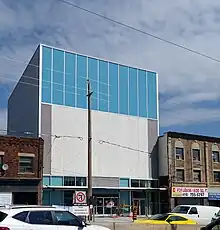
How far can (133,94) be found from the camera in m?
61.6

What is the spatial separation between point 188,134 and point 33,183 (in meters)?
23.8

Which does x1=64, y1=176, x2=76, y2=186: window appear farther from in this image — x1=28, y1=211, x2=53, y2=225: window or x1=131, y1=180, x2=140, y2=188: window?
x1=28, y1=211, x2=53, y2=225: window

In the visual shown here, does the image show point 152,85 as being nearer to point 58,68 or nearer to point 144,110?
point 144,110

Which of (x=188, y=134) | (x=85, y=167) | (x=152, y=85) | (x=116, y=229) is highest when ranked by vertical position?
(x=152, y=85)

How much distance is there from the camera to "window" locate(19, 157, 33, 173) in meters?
46.7

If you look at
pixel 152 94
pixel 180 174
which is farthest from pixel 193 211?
pixel 152 94

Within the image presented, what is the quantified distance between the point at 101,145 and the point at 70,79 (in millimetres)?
8669

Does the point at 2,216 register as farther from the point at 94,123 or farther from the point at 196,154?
the point at 196,154

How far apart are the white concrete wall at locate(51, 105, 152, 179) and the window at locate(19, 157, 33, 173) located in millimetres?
5883

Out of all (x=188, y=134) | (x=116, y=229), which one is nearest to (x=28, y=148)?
(x=188, y=134)

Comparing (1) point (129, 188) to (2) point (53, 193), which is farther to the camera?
(1) point (129, 188)

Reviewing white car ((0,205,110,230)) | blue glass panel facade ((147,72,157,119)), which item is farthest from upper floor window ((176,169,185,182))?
white car ((0,205,110,230))

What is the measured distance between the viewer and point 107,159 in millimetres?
57750

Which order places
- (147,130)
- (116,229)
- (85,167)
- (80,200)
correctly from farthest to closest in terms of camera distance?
1. (147,130)
2. (85,167)
3. (80,200)
4. (116,229)
